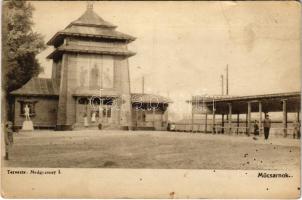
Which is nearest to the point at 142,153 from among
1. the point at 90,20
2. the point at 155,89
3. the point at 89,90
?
the point at 155,89

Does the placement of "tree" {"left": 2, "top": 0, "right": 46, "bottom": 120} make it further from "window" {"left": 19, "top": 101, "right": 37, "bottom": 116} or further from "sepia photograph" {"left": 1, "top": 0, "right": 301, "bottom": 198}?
"window" {"left": 19, "top": 101, "right": 37, "bottom": 116}

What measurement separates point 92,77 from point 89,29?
0.79 meters

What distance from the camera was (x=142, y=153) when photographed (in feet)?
19.7

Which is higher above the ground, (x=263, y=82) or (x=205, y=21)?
(x=205, y=21)

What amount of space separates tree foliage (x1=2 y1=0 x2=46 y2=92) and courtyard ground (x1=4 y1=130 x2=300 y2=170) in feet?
2.67

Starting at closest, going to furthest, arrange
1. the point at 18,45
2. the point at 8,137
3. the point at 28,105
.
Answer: the point at 8,137
the point at 18,45
the point at 28,105

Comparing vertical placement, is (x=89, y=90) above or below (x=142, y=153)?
above

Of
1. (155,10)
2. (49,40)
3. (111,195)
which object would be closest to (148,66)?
(155,10)

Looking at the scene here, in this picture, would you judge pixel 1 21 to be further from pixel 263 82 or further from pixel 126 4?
pixel 263 82

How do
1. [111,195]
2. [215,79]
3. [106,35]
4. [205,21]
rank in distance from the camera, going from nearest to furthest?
[111,195] → [205,21] → [215,79] → [106,35]

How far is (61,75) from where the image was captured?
724cm

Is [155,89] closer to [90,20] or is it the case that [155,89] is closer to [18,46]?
[90,20]

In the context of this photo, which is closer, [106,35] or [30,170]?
[30,170]

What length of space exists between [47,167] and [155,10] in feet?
7.73
